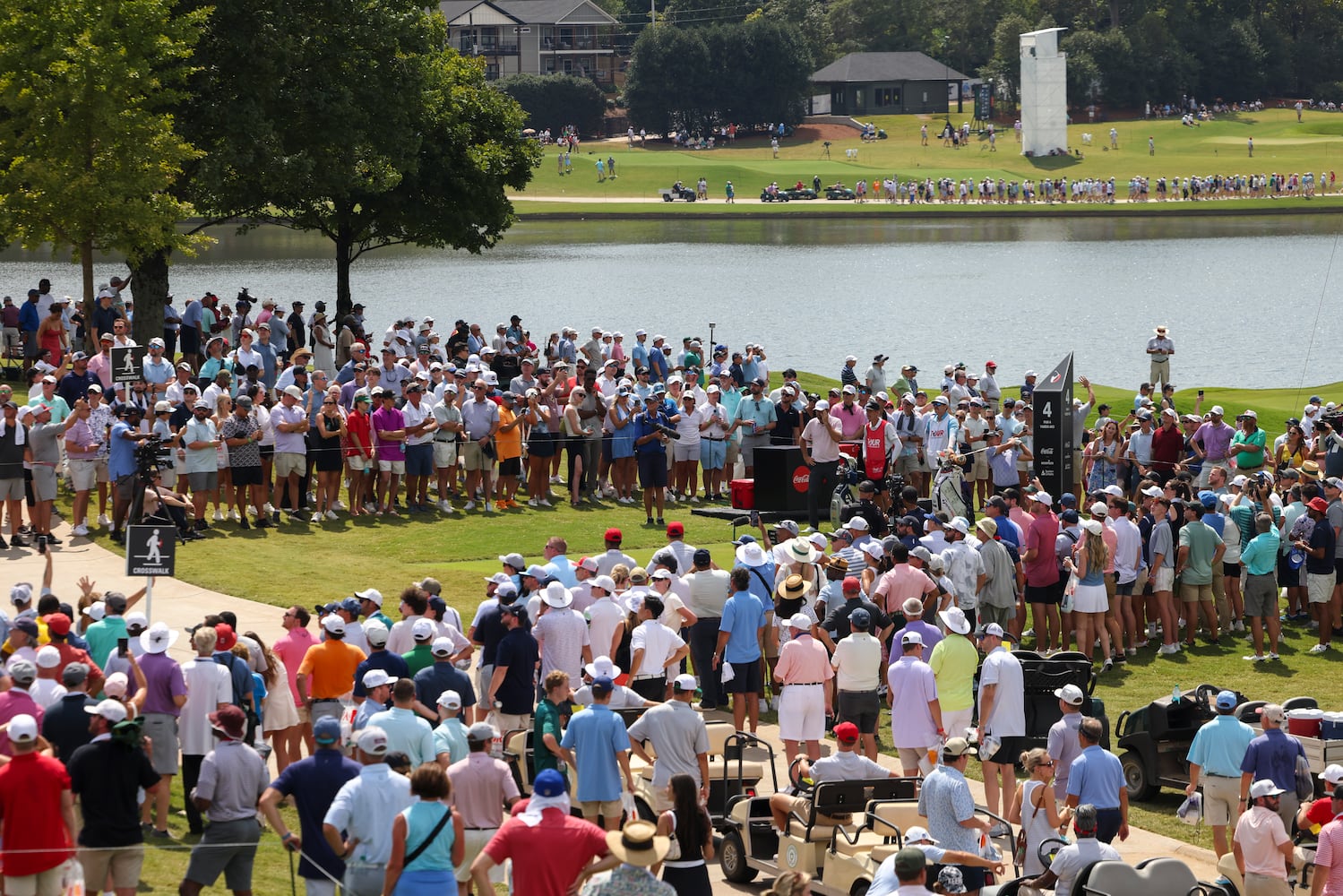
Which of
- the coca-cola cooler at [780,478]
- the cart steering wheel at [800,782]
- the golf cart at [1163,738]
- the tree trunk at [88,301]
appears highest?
the tree trunk at [88,301]

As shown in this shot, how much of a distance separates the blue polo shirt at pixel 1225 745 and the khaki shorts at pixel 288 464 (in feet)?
43.8

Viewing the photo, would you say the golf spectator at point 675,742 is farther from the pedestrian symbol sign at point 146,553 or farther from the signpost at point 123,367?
the signpost at point 123,367

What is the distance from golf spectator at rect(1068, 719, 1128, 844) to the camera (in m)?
11.4

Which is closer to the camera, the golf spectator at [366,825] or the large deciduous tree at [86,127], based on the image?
the golf spectator at [366,825]

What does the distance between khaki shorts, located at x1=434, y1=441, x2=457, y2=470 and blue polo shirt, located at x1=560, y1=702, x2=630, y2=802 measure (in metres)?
13.1

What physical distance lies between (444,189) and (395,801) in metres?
30.7

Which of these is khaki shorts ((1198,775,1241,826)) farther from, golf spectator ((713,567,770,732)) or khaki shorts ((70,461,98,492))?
khaki shorts ((70,461,98,492))

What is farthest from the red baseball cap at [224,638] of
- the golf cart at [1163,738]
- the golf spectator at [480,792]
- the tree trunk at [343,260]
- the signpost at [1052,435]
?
the tree trunk at [343,260]

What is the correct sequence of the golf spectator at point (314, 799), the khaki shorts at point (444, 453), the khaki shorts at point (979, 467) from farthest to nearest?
the khaki shorts at point (979, 467)
the khaki shorts at point (444, 453)
the golf spectator at point (314, 799)

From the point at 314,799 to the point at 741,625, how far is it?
5.67 meters

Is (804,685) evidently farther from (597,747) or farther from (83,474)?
(83,474)

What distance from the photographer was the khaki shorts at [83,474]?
20.4 m

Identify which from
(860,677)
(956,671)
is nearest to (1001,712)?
(956,671)

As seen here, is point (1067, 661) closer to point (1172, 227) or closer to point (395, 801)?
point (395, 801)
